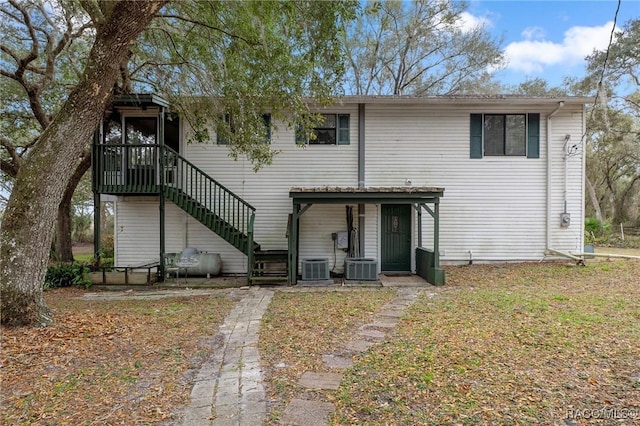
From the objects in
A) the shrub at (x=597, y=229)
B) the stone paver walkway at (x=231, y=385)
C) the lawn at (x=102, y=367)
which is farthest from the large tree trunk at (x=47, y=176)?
the shrub at (x=597, y=229)

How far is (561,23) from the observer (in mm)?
7758

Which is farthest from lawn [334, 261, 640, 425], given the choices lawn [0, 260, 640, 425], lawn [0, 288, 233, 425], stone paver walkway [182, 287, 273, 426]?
lawn [0, 288, 233, 425]

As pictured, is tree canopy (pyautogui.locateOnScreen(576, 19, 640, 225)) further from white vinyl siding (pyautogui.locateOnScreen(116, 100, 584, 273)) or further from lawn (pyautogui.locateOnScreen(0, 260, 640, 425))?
lawn (pyautogui.locateOnScreen(0, 260, 640, 425))

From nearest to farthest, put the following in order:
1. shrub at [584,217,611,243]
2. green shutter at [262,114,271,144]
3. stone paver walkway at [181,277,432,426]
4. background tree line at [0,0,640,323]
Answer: stone paver walkway at [181,277,432,426]
background tree line at [0,0,640,323]
green shutter at [262,114,271,144]
shrub at [584,217,611,243]

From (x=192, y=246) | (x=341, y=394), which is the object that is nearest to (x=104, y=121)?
(x=192, y=246)

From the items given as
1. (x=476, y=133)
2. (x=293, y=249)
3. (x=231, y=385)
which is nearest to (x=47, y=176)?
(x=231, y=385)

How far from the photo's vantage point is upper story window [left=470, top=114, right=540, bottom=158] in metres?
10.4

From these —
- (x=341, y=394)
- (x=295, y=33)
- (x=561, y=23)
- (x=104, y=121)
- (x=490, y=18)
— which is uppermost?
(x=490, y=18)

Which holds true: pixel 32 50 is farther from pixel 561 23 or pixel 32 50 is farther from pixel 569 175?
pixel 569 175

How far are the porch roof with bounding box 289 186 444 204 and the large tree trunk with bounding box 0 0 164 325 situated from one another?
455 cm

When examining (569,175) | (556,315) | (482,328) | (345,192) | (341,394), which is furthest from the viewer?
(569,175)

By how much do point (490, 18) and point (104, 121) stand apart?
17.6 metres

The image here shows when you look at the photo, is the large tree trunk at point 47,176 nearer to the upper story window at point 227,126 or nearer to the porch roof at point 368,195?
the upper story window at point 227,126

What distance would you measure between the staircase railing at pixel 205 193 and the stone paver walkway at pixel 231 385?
420cm
